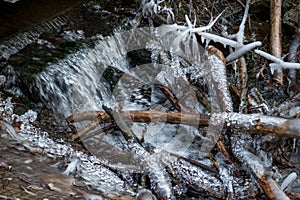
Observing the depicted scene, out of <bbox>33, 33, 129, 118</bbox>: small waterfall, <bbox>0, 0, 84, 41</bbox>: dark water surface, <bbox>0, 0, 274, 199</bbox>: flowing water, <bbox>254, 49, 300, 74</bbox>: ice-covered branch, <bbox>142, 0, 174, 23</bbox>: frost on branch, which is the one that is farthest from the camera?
<bbox>142, 0, 174, 23</bbox>: frost on branch

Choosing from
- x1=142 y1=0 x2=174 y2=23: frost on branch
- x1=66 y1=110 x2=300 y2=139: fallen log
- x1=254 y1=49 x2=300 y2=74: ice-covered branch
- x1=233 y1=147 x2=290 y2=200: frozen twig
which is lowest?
x1=233 y1=147 x2=290 y2=200: frozen twig

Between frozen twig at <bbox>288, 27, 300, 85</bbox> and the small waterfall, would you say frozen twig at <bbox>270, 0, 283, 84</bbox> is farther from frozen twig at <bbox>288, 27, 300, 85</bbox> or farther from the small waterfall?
the small waterfall

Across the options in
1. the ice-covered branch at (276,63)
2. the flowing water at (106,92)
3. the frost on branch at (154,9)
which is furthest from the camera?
the frost on branch at (154,9)

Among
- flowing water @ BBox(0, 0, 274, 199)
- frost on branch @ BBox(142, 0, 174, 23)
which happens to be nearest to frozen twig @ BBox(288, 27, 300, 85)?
flowing water @ BBox(0, 0, 274, 199)

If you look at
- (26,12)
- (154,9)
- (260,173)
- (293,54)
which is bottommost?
(260,173)

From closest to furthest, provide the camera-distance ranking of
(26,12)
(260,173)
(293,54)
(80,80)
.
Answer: (260,173) → (80,80) → (293,54) → (26,12)

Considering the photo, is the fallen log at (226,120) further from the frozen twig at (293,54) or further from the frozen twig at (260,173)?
the frozen twig at (293,54)

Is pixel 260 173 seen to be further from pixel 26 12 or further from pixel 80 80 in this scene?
pixel 26 12

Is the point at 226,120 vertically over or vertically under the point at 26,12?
under

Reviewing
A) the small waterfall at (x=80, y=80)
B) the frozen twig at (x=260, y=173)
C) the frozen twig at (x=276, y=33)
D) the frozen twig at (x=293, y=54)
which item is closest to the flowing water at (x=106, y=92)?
the small waterfall at (x=80, y=80)

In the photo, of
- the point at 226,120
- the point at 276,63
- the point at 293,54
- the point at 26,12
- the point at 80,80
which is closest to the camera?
the point at 226,120

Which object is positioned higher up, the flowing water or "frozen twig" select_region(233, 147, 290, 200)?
the flowing water

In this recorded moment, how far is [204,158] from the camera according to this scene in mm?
3314

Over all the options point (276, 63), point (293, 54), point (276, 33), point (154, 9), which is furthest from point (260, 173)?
point (154, 9)
